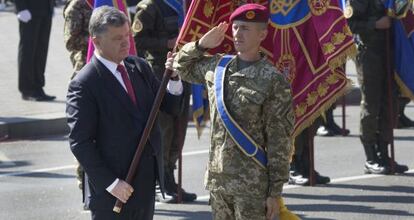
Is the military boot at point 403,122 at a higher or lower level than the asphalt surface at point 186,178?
higher

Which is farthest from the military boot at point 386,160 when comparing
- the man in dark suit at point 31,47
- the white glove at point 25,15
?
the white glove at point 25,15

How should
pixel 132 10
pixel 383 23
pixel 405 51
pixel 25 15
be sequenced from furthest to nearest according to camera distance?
1. pixel 25 15
2. pixel 132 10
3. pixel 405 51
4. pixel 383 23

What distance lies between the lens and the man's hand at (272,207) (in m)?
5.53

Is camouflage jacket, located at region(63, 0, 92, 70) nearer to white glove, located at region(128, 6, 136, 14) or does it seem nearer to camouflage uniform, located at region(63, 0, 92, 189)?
camouflage uniform, located at region(63, 0, 92, 189)

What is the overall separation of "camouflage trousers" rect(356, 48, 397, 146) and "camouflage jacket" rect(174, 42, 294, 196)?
13.2 ft

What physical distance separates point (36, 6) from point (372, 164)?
591cm

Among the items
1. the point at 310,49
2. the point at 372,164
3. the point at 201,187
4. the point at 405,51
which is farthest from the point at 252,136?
the point at 372,164

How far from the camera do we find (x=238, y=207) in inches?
220

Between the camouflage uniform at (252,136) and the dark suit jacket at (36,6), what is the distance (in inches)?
331

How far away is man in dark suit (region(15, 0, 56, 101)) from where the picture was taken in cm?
1373

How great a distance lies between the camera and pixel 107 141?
5465 millimetres

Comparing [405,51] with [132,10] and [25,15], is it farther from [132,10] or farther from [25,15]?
[25,15]

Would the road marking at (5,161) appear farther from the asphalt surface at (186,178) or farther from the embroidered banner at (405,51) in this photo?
the embroidered banner at (405,51)

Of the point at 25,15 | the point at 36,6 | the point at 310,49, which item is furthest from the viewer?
the point at 36,6
